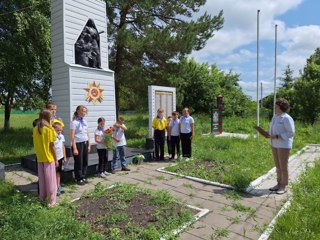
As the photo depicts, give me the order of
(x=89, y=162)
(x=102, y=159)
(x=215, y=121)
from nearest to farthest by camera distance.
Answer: (x=102, y=159)
(x=89, y=162)
(x=215, y=121)

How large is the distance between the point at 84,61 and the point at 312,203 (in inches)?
251

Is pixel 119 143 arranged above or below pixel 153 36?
below

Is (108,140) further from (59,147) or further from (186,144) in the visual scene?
(186,144)

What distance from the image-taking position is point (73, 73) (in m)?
7.72

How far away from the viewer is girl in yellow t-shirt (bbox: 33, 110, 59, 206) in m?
4.46

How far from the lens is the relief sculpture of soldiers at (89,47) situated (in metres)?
8.12

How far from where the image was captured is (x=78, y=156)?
19.3 feet

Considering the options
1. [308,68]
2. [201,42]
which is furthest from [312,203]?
[308,68]

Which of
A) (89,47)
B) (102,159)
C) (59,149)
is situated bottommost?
(102,159)

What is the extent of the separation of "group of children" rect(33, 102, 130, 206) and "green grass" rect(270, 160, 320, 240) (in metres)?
3.27

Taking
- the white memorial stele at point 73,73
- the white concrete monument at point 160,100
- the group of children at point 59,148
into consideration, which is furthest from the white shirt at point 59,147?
the white concrete monument at point 160,100

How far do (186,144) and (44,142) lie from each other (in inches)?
185

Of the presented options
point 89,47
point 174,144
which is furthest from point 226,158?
point 89,47

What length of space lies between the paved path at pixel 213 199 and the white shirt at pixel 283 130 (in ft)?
3.07
